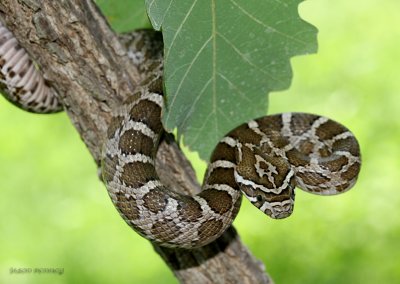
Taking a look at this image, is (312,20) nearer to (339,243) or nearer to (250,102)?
(339,243)

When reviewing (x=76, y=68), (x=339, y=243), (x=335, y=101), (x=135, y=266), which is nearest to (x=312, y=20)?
(x=335, y=101)

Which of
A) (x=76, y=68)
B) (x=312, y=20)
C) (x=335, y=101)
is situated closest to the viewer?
(x=76, y=68)

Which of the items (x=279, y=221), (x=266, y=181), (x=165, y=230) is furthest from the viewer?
(x=279, y=221)

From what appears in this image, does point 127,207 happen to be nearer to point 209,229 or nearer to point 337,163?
point 209,229

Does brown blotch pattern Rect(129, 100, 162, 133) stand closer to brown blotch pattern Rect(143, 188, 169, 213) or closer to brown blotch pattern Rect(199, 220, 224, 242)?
brown blotch pattern Rect(143, 188, 169, 213)

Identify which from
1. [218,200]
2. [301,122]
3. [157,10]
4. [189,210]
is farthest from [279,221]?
[157,10]
